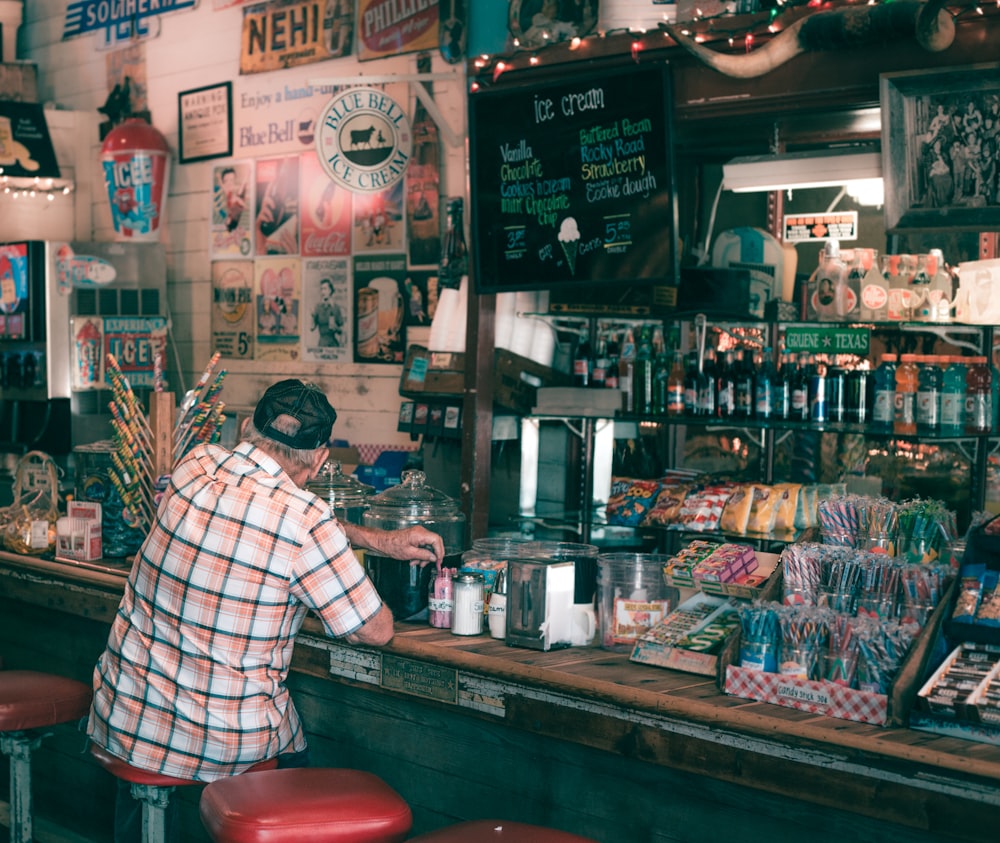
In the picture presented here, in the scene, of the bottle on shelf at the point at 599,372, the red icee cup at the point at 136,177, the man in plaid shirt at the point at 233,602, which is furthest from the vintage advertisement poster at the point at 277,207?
the man in plaid shirt at the point at 233,602

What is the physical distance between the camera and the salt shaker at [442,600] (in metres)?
3.27

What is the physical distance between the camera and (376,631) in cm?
291

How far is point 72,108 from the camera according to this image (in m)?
8.28

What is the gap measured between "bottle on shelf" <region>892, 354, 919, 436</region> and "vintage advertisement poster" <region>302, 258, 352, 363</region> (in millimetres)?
3275

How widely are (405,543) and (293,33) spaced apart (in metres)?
4.45

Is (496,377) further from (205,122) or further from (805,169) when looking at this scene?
(205,122)

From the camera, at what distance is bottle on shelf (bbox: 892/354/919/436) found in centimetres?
422

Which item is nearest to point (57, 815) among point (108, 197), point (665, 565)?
point (665, 565)

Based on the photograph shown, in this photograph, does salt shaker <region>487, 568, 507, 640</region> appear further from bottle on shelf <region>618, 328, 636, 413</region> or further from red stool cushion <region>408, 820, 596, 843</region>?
bottle on shelf <region>618, 328, 636, 413</region>

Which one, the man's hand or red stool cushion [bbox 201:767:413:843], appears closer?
red stool cushion [bbox 201:767:413:843]

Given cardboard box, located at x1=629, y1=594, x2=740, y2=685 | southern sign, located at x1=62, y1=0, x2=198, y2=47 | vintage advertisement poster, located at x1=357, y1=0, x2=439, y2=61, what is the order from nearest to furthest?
cardboard box, located at x1=629, y1=594, x2=740, y2=685, vintage advertisement poster, located at x1=357, y1=0, x2=439, y2=61, southern sign, located at x1=62, y1=0, x2=198, y2=47

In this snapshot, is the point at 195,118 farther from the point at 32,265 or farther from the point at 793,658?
the point at 793,658

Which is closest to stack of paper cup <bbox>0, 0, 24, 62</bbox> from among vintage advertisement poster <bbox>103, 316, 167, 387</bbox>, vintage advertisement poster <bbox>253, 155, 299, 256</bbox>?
vintage advertisement poster <bbox>103, 316, 167, 387</bbox>

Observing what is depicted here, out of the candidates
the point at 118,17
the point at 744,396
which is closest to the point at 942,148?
the point at 744,396
